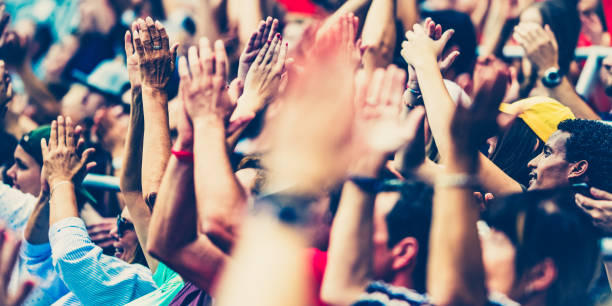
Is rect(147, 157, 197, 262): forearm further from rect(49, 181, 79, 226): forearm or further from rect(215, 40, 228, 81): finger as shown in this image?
rect(49, 181, 79, 226): forearm

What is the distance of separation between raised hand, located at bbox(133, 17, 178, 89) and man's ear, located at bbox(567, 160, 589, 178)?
135cm

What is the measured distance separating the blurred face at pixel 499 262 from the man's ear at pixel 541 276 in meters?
0.04

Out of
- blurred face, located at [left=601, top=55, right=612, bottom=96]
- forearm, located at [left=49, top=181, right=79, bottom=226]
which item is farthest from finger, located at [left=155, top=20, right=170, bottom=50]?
blurred face, located at [left=601, top=55, right=612, bottom=96]

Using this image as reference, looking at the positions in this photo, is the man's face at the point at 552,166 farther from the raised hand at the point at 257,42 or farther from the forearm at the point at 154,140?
the forearm at the point at 154,140

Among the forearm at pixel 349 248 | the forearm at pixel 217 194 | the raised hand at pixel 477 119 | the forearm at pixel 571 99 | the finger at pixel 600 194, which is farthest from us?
the forearm at pixel 571 99

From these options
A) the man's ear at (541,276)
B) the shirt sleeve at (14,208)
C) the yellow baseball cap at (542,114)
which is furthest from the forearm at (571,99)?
the shirt sleeve at (14,208)

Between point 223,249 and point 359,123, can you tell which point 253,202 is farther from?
point 359,123

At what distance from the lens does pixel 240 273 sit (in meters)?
1.47

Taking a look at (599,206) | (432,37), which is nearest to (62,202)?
(432,37)

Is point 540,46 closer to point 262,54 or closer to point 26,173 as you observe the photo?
point 262,54

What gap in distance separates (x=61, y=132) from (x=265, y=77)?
2.80ft

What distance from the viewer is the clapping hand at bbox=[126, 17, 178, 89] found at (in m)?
2.16

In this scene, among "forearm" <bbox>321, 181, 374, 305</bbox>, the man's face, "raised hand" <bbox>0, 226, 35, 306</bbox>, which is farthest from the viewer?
the man's face

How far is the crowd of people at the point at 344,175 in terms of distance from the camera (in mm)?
1406
